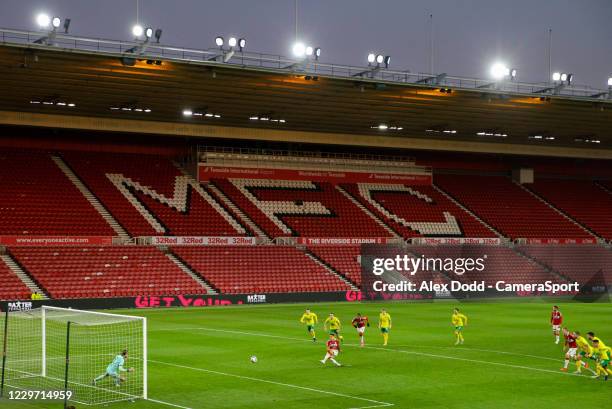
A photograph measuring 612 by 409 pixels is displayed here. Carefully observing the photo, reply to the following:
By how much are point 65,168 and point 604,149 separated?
4675 cm

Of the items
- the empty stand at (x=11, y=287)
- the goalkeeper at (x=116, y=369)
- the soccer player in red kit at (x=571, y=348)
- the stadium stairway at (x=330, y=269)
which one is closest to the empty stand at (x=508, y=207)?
the stadium stairway at (x=330, y=269)

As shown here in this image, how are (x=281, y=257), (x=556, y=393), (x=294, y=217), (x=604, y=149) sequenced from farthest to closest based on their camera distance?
(x=604, y=149) → (x=294, y=217) → (x=281, y=257) → (x=556, y=393)

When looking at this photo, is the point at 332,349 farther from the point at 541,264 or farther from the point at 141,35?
the point at 541,264

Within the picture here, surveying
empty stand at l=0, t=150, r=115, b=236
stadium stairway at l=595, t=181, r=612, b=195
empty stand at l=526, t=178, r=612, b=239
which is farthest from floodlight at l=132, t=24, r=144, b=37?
stadium stairway at l=595, t=181, r=612, b=195

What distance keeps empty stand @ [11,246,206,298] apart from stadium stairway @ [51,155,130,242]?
168cm

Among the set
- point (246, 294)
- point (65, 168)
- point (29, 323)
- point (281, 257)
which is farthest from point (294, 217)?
point (29, 323)

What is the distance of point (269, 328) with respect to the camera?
133 feet

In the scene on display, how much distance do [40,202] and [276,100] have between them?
1671cm

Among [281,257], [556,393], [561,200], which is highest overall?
[561,200]

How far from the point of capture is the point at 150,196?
62406 mm

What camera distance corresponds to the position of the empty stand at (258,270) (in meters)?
56.5

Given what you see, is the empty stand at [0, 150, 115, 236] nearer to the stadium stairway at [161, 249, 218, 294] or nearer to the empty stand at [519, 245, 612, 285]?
the stadium stairway at [161, 249, 218, 294]

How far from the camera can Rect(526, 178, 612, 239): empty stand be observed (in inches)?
3009

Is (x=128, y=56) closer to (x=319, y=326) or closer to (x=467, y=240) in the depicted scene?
(x=319, y=326)
